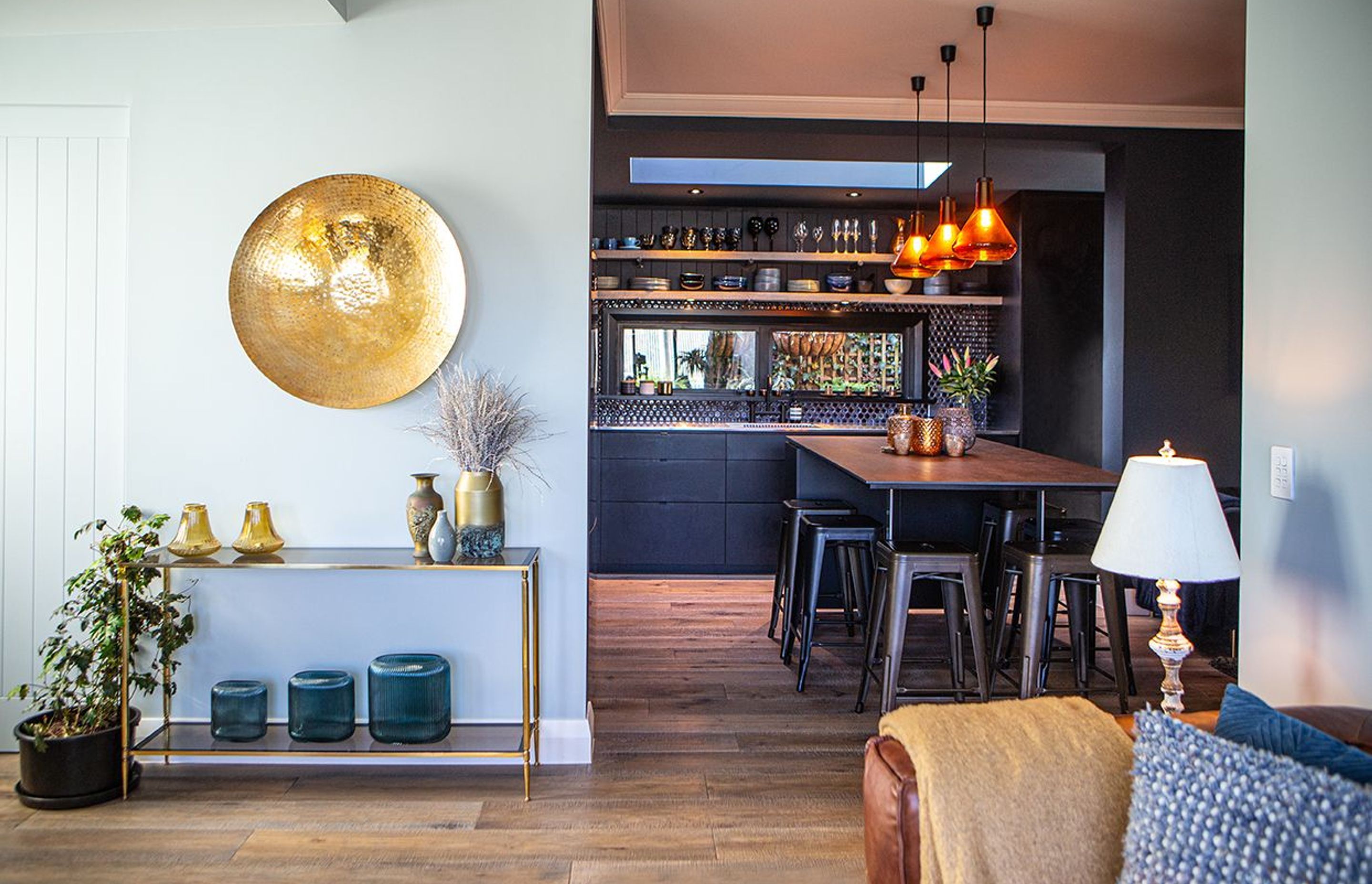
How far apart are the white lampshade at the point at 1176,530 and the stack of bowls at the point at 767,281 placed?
5088 mm

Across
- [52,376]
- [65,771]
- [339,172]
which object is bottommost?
[65,771]

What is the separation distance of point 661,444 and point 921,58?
9.71 ft

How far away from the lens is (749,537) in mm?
6539

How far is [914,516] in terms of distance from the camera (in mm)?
5031

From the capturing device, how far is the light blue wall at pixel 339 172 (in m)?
3.17

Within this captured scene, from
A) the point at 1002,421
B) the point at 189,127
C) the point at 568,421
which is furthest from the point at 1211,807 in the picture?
the point at 1002,421

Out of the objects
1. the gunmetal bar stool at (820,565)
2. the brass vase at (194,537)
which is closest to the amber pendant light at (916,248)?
the gunmetal bar stool at (820,565)

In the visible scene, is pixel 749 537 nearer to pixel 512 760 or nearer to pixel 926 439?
pixel 926 439

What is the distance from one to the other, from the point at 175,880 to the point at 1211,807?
Result: 7.68ft

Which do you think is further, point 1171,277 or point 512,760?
point 1171,277

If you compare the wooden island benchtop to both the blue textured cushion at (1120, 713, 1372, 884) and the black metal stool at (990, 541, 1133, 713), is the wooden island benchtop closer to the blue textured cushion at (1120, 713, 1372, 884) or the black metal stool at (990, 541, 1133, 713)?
the black metal stool at (990, 541, 1133, 713)

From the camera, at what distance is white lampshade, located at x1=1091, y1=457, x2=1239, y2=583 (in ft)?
6.58

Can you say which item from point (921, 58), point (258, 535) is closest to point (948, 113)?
point (921, 58)

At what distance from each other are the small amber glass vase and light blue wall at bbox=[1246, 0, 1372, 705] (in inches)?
81.0
